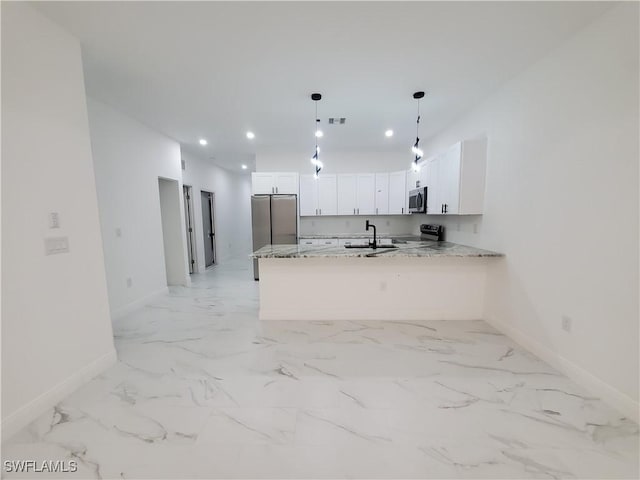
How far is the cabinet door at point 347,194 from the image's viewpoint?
5.14 m

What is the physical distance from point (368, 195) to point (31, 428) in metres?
5.02

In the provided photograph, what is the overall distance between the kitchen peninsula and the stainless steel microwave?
46.3 inches

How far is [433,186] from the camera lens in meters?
3.78

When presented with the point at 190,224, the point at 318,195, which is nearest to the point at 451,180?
the point at 318,195

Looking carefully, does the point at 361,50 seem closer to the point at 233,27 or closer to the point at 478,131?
the point at 233,27

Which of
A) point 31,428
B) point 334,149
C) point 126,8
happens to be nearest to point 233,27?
point 126,8

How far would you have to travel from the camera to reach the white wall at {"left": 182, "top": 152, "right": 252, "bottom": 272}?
5.59 metres

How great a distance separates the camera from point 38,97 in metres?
1.67

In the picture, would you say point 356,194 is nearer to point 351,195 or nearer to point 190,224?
point 351,195

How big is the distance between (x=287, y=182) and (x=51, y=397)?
162 inches

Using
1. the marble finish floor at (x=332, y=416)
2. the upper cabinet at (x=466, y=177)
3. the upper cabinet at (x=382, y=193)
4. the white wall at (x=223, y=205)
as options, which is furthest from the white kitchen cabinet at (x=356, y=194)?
the white wall at (x=223, y=205)

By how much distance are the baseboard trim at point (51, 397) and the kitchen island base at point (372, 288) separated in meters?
1.53

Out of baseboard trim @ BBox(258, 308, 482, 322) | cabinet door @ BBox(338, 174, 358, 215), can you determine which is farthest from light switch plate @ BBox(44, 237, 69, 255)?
cabinet door @ BBox(338, 174, 358, 215)

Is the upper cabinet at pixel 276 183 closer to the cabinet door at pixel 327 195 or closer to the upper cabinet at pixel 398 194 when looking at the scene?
the cabinet door at pixel 327 195
